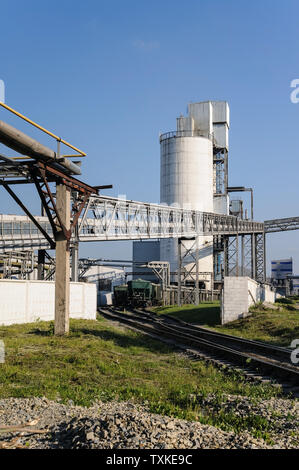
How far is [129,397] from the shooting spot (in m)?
8.95

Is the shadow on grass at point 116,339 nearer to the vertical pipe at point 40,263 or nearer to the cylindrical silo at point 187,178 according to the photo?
the vertical pipe at point 40,263

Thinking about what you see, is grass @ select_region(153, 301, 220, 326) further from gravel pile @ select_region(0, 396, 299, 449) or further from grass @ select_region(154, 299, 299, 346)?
gravel pile @ select_region(0, 396, 299, 449)

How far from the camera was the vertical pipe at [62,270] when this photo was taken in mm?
16844

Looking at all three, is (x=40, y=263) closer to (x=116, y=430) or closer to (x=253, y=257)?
(x=116, y=430)

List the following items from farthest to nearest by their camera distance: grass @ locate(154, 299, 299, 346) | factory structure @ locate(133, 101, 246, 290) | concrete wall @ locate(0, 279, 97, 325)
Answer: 1. factory structure @ locate(133, 101, 246, 290)
2. concrete wall @ locate(0, 279, 97, 325)
3. grass @ locate(154, 299, 299, 346)

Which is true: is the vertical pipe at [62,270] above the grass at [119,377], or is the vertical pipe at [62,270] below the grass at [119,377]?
above

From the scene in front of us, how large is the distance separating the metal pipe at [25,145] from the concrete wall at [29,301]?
848 centimetres

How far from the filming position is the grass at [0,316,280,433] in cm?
855

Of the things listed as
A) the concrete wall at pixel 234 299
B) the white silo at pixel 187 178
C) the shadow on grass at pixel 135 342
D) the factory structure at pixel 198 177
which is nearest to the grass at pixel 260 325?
the concrete wall at pixel 234 299

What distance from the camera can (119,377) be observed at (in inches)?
431

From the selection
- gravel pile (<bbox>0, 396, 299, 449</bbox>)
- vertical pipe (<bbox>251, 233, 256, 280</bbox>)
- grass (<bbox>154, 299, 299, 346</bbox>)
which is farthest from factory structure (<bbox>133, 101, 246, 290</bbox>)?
gravel pile (<bbox>0, 396, 299, 449</bbox>)

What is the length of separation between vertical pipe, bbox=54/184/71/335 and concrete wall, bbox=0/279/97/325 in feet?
16.9

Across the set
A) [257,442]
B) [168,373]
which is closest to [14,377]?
[168,373]
